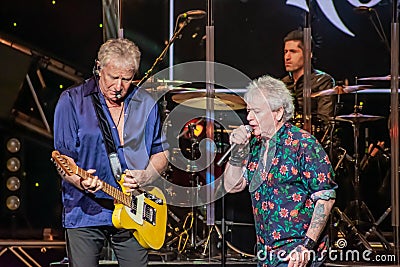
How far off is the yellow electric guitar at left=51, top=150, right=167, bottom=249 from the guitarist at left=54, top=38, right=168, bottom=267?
36 mm

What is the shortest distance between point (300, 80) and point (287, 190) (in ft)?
8.24

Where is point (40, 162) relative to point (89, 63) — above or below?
below

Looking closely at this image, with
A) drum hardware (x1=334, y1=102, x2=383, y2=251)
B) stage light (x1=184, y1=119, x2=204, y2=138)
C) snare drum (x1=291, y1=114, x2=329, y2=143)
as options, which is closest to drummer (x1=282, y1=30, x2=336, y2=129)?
snare drum (x1=291, y1=114, x2=329, y2=143)

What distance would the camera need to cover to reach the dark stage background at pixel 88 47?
5.56 metres

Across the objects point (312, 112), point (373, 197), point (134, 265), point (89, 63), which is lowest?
point (134, 265)

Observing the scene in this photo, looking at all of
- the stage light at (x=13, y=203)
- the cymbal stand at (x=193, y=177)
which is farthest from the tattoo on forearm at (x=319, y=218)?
the stage light at (x=13, y=203)

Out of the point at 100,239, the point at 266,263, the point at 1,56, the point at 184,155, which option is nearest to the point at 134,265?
the point at 100,239

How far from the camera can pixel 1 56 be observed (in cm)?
557

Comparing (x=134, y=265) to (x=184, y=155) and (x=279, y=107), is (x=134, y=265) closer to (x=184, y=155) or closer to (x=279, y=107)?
(x=279, y=107)

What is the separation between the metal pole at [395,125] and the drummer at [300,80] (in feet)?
1.57

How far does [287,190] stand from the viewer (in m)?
2.92

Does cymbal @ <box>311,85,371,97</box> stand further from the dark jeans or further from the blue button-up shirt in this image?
the dark jeans

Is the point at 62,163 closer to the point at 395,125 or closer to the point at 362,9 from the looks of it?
the point at 395,125

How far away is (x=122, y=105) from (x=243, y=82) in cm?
252
